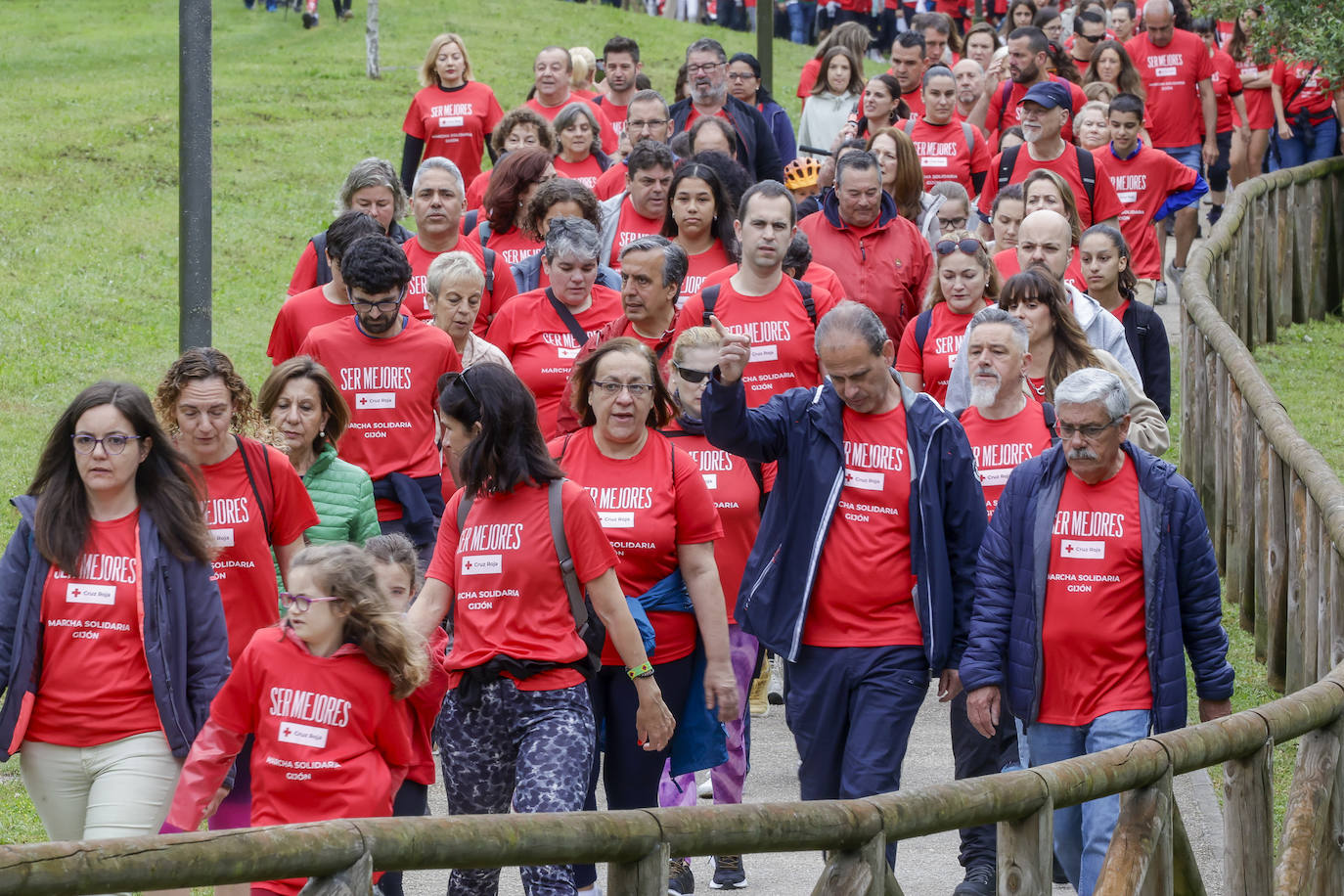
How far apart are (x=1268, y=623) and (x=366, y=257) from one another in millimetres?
4951

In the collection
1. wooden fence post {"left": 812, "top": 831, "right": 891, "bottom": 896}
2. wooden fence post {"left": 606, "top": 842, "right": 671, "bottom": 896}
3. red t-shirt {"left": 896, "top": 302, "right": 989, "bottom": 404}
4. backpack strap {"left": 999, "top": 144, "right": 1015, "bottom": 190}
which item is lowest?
wooden fence post {"left": 812, "top": 831, "right": 891, "bottom": 896}

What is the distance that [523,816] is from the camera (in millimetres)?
4059

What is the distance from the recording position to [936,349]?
8672 millimetres

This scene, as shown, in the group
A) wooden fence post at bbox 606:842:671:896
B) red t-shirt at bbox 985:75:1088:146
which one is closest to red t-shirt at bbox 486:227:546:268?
red t-shirt at bbox 985:75:1088:146

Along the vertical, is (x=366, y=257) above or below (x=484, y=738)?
above

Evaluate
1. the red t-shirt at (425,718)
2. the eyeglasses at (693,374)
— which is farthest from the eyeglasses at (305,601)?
the eyeglasses at (693,374)

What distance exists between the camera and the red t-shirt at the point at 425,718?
5945 millimetres

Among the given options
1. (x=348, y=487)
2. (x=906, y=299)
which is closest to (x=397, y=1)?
(x=906, y=299)

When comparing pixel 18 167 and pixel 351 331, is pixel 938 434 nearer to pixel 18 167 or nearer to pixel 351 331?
pixel 351 331

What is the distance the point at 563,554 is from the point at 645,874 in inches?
83.0

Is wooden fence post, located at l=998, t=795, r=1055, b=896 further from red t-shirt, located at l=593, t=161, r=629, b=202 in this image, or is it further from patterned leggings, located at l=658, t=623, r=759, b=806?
red t-shirt, located at l=593, t=161, r=629, b=202

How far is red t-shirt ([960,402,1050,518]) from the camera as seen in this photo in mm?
7406

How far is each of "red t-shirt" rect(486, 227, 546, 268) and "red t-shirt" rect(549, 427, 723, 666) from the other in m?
3.27


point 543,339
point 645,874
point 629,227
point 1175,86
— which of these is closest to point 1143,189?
point 1175,86
